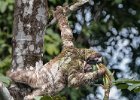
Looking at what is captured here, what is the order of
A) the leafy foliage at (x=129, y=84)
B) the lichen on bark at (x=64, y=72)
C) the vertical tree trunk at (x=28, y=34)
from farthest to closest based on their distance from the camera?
the vertical tree trunk at (x=28, y=34)
the lichen on bark at (x=64, y=72)
the leafy foliage at (x=129, y=84)

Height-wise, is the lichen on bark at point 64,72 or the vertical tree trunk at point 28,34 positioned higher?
the vertical tree trunk at point 28,34

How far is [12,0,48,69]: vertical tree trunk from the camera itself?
138cm

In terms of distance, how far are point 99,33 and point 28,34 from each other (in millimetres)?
2063

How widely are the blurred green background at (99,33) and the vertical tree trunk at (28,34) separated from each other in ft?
4.76

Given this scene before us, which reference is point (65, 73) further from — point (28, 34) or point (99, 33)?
point (99, 33)

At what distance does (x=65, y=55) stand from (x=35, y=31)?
139 millimetres

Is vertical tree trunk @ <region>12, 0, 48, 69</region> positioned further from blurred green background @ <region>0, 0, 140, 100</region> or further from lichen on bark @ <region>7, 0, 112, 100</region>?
blurred green background @ <region>0, 0, 140, 100</region>

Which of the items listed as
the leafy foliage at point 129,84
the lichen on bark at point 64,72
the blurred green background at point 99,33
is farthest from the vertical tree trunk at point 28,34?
the blurred green background at point 99,33

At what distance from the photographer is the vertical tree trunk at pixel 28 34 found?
138 centimetres

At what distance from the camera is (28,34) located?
55.0 inches

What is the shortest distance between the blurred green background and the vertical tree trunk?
1451 millimetres

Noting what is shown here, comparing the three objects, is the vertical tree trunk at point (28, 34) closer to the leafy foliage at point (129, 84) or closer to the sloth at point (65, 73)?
the sloth at point (65, 73)

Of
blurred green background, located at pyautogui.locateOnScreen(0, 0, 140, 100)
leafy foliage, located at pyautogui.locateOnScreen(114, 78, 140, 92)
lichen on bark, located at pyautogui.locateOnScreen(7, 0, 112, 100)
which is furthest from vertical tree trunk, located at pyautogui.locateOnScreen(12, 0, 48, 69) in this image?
blurred green background, located at pyautogui.locateOnScreen(0, 0, 140, 100)

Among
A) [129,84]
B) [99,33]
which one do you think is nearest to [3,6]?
[99,33]
